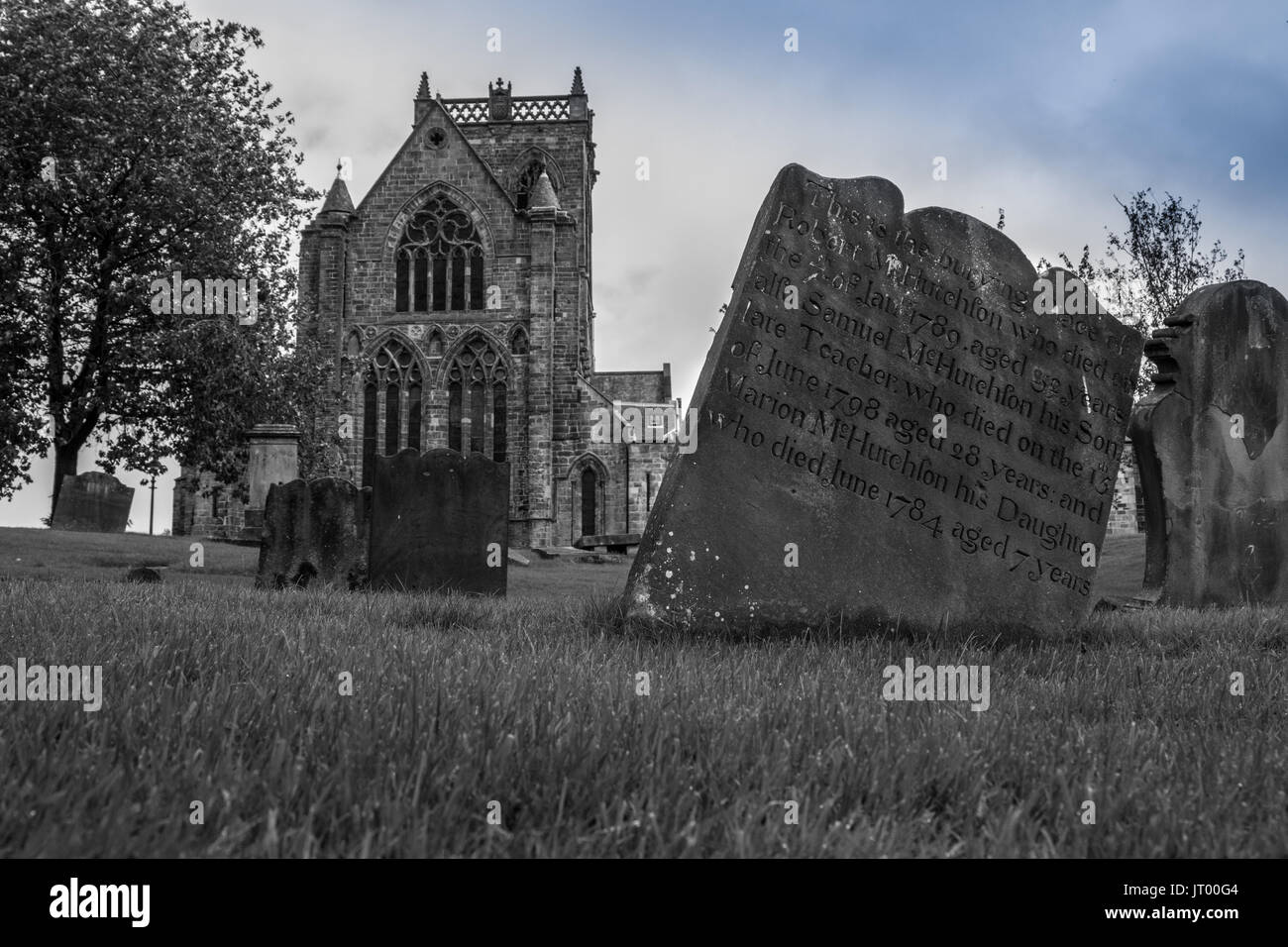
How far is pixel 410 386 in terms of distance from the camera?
35.0 meters

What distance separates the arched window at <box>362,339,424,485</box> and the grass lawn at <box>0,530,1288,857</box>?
1233 inches

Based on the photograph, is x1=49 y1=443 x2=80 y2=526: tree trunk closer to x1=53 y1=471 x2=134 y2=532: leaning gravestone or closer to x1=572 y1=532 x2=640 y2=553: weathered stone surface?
x1=53 y1=471 x2=134 y2=532: leaning gravestone

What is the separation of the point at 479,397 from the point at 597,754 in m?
33.2

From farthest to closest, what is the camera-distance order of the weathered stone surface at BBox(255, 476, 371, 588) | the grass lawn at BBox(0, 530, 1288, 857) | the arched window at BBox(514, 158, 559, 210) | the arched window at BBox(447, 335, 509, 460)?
the arched window at BBox(514, 158, 559, 210) → the arched window at BBox(447, 335, 509, 460) → the weathered stone surface at BBox(255, 476, 371, 588) → the grass lawn at BBox(0, 530, 1288, 857)

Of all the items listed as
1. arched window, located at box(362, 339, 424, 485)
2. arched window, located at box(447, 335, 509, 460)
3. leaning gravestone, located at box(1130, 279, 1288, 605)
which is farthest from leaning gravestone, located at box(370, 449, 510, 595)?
arched window, located at box(362, 339, 424, 485)

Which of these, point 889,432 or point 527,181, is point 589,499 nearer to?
point 527,181

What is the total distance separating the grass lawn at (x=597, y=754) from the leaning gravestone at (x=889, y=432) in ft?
2.89

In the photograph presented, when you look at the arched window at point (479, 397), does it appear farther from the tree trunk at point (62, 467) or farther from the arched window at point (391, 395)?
the tree trunk at point (62, 467)

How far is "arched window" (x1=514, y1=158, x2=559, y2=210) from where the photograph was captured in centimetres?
4197

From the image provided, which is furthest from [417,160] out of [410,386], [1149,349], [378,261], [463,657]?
[463,657]

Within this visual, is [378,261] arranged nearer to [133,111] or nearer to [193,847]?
[133,111]

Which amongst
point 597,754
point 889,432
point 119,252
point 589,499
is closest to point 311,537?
point 889,432

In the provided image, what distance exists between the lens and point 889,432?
5277 mm
